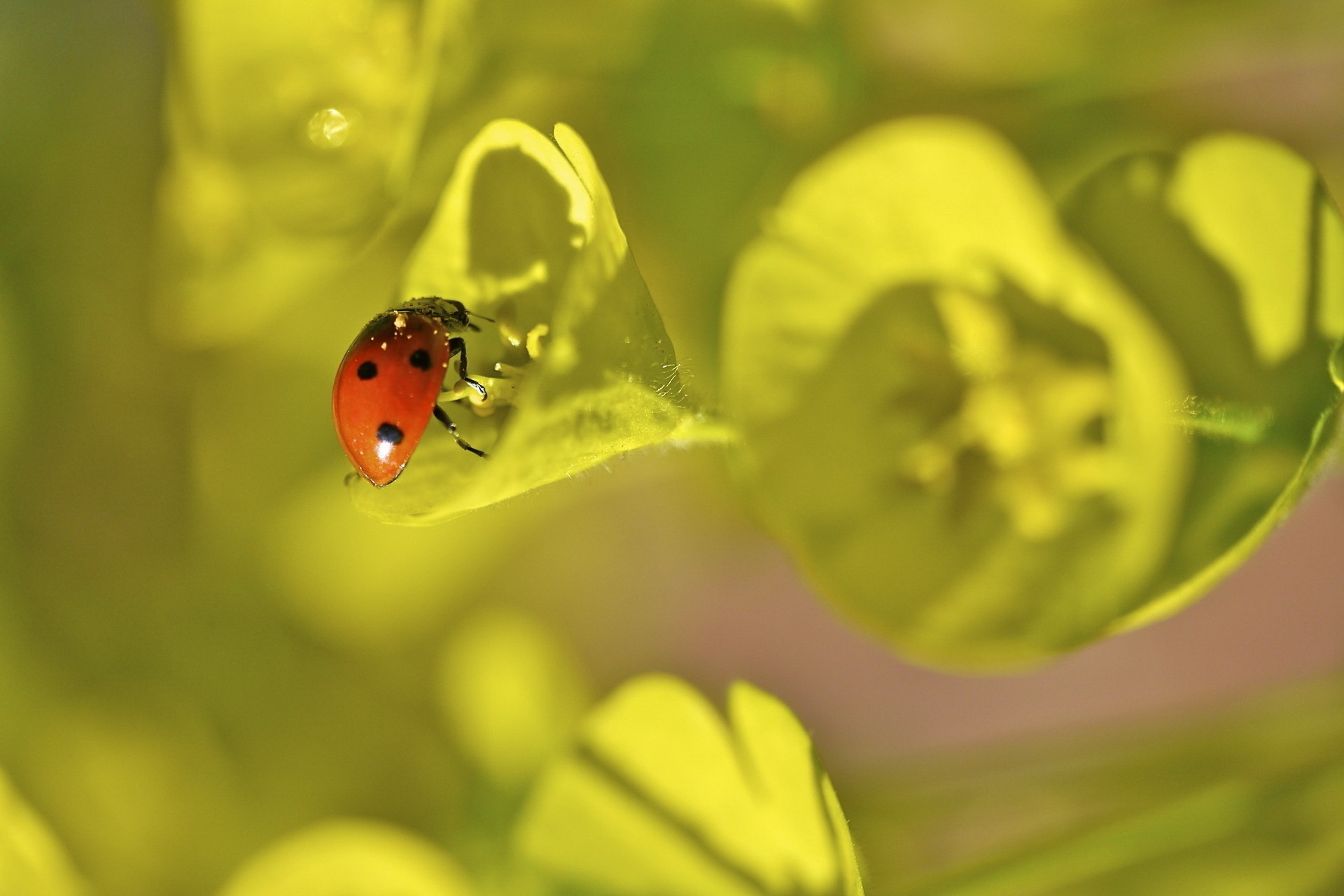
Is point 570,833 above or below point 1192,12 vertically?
below

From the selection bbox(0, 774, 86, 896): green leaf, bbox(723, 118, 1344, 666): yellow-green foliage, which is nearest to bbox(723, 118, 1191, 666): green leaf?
bbox(723, 118, 1344, 666): yellow-green foliage

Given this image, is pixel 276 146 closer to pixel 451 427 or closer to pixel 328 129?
pixel 328 129

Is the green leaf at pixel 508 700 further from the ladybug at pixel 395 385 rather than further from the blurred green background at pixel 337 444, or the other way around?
the ladybug at pixel 395 385

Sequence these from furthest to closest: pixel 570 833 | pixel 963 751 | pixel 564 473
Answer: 1. pixel 963 751
2. pixel 570 833
3. pixel 564 473

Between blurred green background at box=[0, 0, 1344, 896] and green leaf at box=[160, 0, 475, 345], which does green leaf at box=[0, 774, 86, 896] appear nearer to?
blurred green background at box=[0, 0, 1344, 896]

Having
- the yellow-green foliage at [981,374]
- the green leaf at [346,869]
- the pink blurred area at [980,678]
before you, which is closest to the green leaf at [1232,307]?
the yellow-green foliage at [981,374]

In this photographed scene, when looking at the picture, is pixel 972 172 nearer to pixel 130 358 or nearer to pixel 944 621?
pixel 944 621

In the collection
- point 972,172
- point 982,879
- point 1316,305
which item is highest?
point 972,172

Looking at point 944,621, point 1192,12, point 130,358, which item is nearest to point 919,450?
point 944,621
